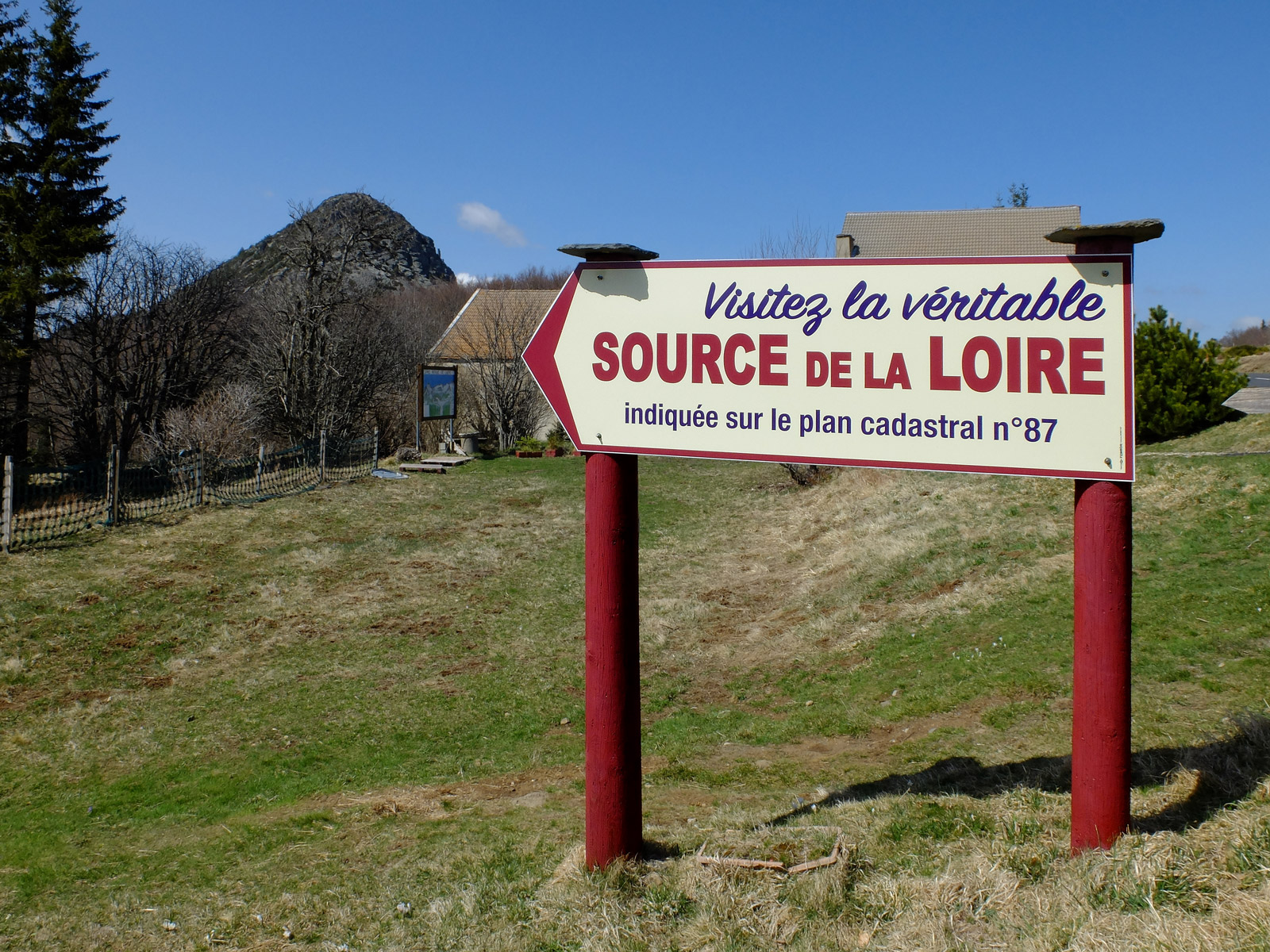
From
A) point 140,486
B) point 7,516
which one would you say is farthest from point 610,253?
point 140,486

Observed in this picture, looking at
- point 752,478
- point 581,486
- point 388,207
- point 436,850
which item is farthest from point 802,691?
point 388,207

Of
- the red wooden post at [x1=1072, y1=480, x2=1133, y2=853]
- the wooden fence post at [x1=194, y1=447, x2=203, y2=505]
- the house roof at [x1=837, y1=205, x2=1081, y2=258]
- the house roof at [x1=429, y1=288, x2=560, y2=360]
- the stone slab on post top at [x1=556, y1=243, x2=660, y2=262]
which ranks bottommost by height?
the red wooden post at [x1=1072, y1=480, x2=1133, y2=853]

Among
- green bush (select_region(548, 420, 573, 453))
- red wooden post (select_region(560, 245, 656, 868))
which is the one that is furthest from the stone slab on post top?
green bush (select_region(548, 420, 573, 453))

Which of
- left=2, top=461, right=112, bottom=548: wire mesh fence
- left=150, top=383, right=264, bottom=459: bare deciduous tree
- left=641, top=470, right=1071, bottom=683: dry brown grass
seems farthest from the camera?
left=150, top=383, right=264, bottom=459: bare deciduous tree

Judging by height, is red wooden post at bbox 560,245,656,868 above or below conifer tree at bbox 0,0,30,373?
below

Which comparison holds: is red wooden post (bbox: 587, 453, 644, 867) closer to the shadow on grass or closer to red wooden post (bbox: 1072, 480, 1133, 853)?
the shadow on grass

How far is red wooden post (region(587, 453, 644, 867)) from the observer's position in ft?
13.5

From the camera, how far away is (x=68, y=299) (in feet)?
86.8

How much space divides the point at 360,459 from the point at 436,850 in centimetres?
2257

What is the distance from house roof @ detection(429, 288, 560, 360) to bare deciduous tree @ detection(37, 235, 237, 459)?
9.68 m

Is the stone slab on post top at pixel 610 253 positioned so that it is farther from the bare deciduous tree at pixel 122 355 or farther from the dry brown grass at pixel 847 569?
the bare deciduous tree at pixel 122 355

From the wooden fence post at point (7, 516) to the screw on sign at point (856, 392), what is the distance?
1276cm

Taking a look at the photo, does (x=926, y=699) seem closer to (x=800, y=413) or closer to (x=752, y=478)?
(x=800, y=413)

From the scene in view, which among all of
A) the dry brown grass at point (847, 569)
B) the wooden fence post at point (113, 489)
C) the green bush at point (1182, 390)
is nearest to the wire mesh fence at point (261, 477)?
the wooden fence post at point (113, 489)
